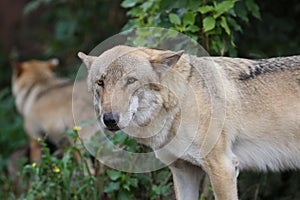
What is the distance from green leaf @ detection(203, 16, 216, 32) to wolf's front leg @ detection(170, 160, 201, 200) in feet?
3.95

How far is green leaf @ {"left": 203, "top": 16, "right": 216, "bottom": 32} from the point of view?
5148mm

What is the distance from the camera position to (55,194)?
5734 millimetres

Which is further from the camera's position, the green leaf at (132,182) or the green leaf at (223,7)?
the green leaf at (132,182)

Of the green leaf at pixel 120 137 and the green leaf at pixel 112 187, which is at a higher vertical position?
the green leaf at pixel 120 137

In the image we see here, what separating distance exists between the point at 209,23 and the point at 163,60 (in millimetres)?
1146

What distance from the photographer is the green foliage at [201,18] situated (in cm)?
522

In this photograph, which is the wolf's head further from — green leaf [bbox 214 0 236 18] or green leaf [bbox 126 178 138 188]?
green leaf [bbox 126 178 138 188]

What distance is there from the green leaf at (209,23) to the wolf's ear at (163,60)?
40.4 inches

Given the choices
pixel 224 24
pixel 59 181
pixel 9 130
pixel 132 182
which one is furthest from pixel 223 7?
pixel 9 130

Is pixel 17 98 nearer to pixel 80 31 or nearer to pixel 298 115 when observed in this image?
pixel 80 31

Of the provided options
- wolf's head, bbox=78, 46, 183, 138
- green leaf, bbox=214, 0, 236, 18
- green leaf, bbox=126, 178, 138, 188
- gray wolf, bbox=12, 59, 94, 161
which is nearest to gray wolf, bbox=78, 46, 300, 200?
wolf's head, bbox=78, 46, 183, 138

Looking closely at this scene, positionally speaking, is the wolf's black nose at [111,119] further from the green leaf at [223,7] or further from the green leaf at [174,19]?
the green leaf at [223,7]

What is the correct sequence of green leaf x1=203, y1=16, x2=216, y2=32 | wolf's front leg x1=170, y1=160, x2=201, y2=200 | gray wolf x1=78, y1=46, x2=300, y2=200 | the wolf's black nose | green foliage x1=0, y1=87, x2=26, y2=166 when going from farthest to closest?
green foliage x1=0, y1=87, x2=26, y2=166
green leaf x1=203, y1=16, x2=216, y2=32
wolf's front leg x1=170, y1=160, x2=201, y2=200
gray wolf x1=78, y1=46, x2=300, y2=200
the wolf's black nose

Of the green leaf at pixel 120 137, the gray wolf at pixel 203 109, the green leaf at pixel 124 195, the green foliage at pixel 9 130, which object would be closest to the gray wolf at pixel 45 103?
the green foliage at pixel 9 130
